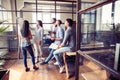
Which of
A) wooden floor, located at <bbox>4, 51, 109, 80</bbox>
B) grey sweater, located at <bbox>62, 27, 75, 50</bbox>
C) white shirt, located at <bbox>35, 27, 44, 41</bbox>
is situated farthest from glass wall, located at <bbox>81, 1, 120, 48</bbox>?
white shirt, located at <bbox>35, 27, 44, 41</bbox>

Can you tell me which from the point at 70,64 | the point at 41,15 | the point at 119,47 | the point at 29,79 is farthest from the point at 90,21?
the point at 119,47

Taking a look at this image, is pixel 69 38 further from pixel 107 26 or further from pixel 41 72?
pixel 41 72

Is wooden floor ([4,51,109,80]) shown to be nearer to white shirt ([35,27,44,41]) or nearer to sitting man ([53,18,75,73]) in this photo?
sitting man ([53,18,75,73])

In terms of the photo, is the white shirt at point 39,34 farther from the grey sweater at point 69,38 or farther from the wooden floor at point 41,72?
the grey sweater at point 69,38

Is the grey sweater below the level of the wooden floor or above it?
above

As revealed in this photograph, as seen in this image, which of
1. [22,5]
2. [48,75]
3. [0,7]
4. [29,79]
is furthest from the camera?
[22,5]

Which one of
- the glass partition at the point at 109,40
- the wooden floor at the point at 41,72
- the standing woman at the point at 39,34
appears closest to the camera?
the glass partition at the point at 109,40

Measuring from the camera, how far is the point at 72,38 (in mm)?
2781

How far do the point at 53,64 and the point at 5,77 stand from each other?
201 centimetres

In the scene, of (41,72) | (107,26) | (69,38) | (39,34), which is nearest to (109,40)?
(107,26)

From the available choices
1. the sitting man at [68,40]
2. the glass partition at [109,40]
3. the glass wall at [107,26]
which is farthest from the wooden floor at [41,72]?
the glass partition at [109,40]

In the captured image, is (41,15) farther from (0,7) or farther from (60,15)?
(0,7)

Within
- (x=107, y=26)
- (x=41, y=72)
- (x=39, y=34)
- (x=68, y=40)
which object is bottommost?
(x=41, y=72)

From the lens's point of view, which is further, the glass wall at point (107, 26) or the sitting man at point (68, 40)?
the sitting man at point (68, 40)
